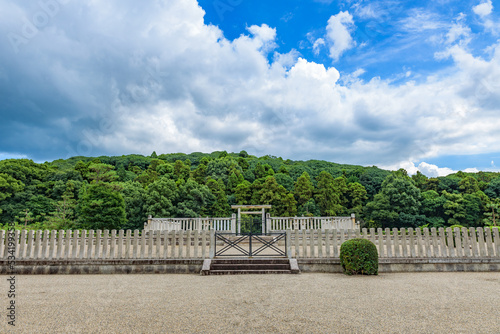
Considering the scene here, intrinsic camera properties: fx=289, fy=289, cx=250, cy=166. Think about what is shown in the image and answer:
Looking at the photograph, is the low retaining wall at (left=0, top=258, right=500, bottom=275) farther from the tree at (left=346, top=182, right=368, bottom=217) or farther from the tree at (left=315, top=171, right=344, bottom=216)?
the tree at (left=346, top=182, right=368, bottom=217)

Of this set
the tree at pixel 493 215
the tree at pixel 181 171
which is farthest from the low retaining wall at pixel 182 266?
the tree at pixel 181 171

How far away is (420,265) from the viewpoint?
769cm

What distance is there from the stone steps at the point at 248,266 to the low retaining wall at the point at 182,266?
32cm

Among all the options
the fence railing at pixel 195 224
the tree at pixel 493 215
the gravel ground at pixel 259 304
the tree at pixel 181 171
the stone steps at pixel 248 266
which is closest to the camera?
the gravel ground at pixel 259 304

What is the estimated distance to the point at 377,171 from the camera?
3978cm

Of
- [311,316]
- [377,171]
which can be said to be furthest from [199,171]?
[311,316]

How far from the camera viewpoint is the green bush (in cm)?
694

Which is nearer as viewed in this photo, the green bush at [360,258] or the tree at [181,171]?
the green bush at [360,258]

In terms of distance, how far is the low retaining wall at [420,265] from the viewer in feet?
24.9

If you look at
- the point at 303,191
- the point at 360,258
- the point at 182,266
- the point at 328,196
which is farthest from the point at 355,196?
the point at 182,266

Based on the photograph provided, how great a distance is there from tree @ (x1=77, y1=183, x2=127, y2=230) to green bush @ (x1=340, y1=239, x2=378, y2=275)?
1498 cm

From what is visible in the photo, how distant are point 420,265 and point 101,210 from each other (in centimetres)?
1681

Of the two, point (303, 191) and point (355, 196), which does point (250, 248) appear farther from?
point (355, 196)

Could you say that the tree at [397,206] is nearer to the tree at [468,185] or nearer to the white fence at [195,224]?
the tree at [468,185]
